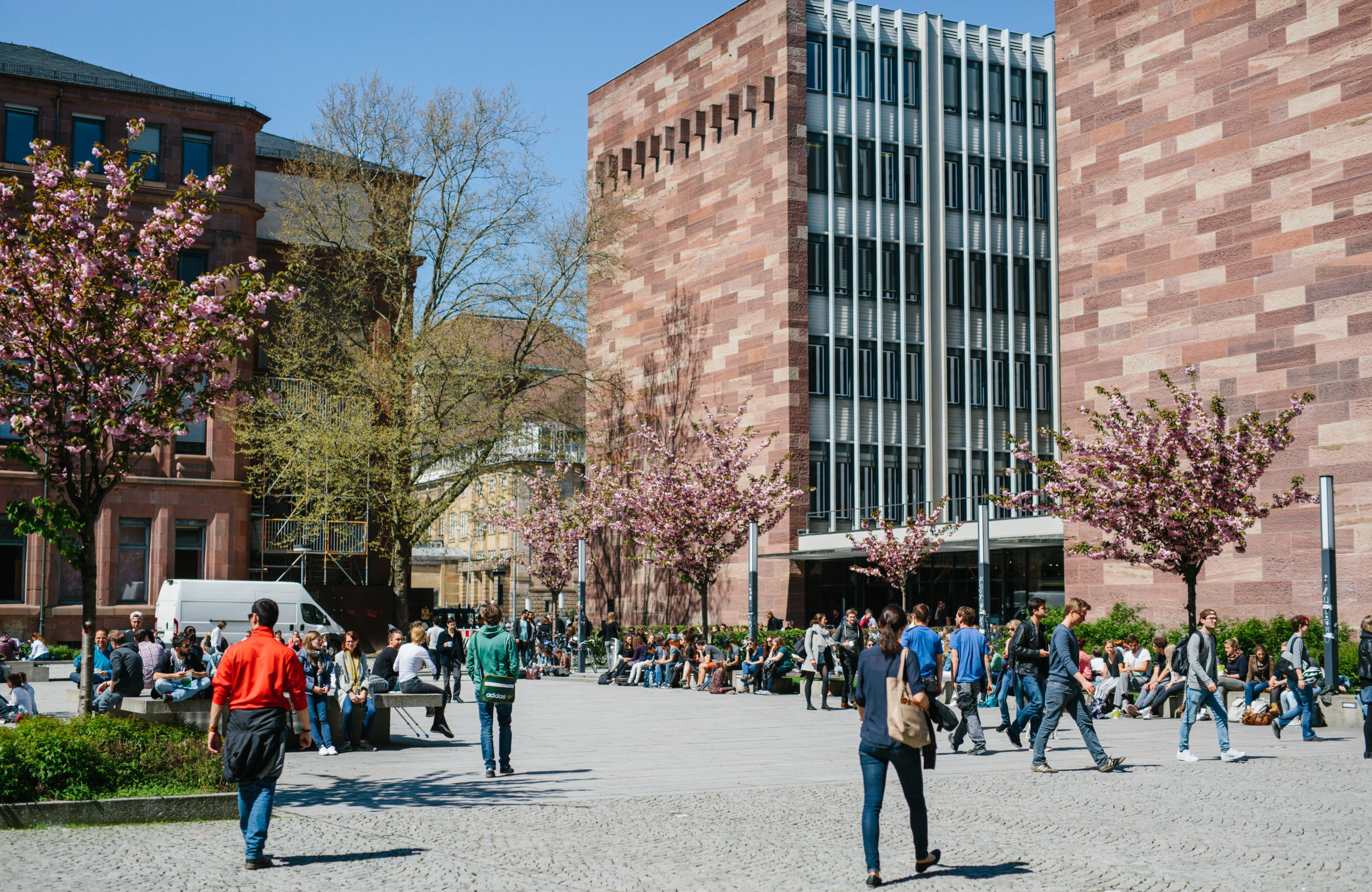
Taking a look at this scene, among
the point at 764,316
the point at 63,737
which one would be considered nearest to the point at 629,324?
the point at 764,316

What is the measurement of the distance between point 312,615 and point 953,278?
24.9m

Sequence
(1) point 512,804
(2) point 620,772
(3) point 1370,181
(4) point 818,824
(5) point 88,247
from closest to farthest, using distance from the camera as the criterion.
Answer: (4) point 818,824, (1) point 512,804, (5) point 88,247, (2) point 620,772, (3) point 1370,181

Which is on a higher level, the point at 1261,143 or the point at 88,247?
the point at 1261,143

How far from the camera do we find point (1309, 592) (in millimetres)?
27578

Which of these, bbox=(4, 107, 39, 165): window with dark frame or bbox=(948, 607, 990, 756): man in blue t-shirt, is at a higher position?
bbox=(4, 107, 39, 165): window with dark frame

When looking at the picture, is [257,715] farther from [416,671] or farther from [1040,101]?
[1040,101]

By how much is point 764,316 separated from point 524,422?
347 inches

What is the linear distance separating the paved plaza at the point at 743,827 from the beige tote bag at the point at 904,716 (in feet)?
2.91

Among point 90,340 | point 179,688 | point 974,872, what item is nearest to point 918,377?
point 179,688

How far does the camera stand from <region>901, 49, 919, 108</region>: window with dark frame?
5006cm

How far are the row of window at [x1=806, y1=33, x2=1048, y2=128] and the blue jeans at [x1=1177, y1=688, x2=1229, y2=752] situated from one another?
115 ft

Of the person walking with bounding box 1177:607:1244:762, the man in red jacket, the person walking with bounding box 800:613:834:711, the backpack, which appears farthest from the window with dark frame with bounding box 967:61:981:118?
the man in red jacket

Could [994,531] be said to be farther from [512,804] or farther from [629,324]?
[512,804]

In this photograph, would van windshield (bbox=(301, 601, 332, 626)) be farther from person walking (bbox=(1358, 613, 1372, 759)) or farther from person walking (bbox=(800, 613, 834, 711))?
person walking (bbox=(1358, 613, 1372, 759))
